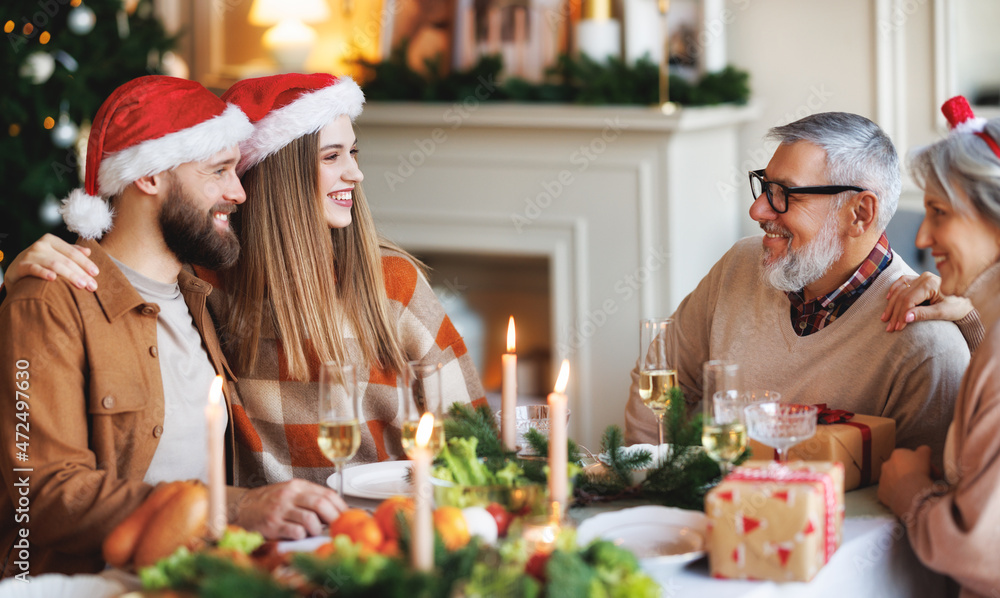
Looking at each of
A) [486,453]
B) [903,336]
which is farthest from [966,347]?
[486,453]

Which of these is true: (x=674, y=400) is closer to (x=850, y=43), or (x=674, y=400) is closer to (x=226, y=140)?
(x=226, y=140)

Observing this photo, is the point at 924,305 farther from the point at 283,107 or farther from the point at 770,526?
the point at 283,107

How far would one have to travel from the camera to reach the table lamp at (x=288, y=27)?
448 centimetres

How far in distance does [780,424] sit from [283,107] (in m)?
1.30

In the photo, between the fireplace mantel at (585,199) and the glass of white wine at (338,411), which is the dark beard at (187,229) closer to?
the glass of white wine at (338,411)

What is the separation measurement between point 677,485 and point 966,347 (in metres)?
0.74

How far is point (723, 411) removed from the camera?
4.92ft

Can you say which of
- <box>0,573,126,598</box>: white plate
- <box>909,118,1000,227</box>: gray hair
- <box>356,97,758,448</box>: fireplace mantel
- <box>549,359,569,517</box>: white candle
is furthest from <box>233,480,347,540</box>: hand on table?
<box>356,97,758,448</box>: fireplace mantel

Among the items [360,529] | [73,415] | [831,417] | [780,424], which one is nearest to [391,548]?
[360,529]

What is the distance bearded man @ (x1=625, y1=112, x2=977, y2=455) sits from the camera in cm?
201

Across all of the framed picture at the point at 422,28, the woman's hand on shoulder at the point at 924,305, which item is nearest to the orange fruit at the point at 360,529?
the woman's hand on shoulder at the point at 924,305

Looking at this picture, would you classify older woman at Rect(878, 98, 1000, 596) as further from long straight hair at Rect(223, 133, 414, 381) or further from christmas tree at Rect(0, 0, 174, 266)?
christmas tree at Rect(0, 0, 174, 266)

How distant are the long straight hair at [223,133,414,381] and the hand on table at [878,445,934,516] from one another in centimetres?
105

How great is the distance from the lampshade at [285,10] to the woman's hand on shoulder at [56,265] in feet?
9.32
